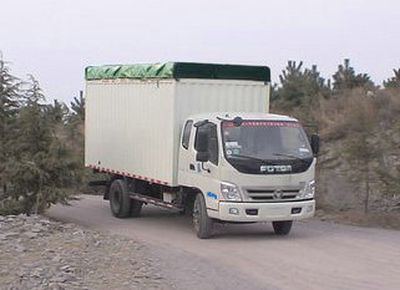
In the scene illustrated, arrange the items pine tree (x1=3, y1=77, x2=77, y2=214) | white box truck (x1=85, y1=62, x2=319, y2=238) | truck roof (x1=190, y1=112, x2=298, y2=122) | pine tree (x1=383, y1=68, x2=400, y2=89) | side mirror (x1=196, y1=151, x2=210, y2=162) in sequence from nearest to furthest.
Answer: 1. white box truck (x1=85, y1=62, x2=319, y2=238)
2. side mirror (x1=196, y1=151, x2=210, y2=162)
3. truck roof (x1=190, y1=112, x2=298, y2=122)
4. pine tree (x1=3, y1=77, x2=77, y2=214)
5. pine tree (x1=383, y1=68, x2=400, y2=89)

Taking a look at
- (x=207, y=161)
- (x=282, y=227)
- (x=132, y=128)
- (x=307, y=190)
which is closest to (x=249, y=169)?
(x=207, y=161)

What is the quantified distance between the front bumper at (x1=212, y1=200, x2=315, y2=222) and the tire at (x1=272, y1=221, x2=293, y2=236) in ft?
2.40

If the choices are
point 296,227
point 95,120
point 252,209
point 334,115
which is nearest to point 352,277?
point 252,209

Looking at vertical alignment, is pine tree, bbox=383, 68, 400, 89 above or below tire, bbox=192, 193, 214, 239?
above

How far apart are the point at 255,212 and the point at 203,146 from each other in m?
1.61

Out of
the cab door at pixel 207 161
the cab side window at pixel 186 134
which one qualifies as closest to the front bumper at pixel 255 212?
the cab door at pixel 207 161

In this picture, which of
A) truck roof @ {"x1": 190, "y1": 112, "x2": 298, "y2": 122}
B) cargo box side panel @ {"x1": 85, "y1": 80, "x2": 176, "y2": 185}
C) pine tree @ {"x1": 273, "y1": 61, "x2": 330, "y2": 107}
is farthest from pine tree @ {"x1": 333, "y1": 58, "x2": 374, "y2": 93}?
truck roof @ {"x1": 190, "y1": 112, "x2": 298, "y2": 122}

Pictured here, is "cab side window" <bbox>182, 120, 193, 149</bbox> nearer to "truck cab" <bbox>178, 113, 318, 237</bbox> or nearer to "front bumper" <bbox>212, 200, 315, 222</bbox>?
"truck cab" <bbox>178, 113, 318, 237</bbox>

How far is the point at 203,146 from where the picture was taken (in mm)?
15594

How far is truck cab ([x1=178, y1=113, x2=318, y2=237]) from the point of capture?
15.1 meters

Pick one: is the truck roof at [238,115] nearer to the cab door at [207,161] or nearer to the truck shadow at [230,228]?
the cab door at [207,161]

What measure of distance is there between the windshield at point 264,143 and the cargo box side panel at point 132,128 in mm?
1901

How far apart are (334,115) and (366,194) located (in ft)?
32.2

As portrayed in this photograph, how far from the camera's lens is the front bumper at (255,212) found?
1506 cm
